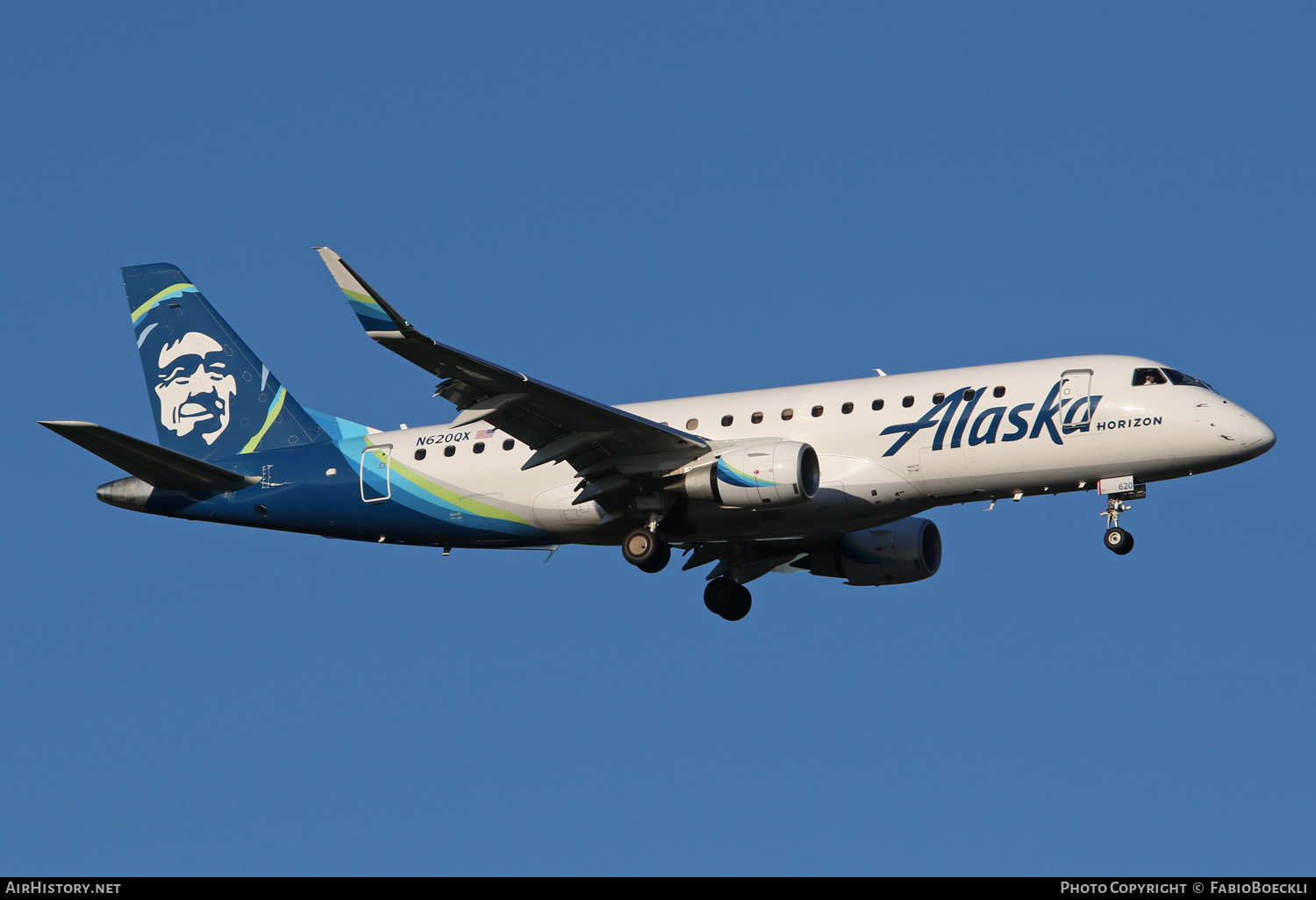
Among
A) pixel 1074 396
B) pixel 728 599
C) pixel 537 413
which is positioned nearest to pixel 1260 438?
pixel 1074 396

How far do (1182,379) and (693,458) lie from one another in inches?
417

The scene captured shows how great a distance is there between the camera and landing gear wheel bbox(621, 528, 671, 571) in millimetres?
35812

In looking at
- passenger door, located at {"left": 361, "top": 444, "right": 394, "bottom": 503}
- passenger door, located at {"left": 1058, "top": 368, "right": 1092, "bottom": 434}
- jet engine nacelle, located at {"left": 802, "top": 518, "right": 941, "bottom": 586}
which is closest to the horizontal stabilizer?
passenger door, located at {"left": 361, "top": 444, "right": 394, "bottom": 503}

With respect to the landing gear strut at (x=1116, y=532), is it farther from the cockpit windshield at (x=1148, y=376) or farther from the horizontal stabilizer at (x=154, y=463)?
the horizontal stabilizer at (x=154, y=463)

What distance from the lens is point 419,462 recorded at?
3859 centimetres

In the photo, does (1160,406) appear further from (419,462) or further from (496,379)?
→ (419,462)

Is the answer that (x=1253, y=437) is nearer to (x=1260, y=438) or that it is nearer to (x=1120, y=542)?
(x=1260, y=438)

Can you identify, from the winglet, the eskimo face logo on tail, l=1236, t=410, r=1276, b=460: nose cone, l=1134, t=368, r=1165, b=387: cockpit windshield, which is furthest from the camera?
the eskimo face logo on tail

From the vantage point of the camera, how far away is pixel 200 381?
1649 inches

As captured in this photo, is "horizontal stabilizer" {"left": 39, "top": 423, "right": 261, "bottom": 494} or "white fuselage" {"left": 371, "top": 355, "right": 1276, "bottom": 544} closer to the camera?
"white fuselage" {"left": 371, "top": 355, "right": 1276, "bottom": 544}

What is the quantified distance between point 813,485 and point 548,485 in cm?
654

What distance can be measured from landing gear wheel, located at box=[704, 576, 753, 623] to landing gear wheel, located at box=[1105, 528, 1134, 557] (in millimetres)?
9781

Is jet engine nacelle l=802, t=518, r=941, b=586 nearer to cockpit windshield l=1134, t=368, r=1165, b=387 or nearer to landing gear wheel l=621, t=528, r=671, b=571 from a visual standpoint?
landing gear wheel l=621, t=528, r=671, b=571

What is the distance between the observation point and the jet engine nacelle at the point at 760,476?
111 ft
